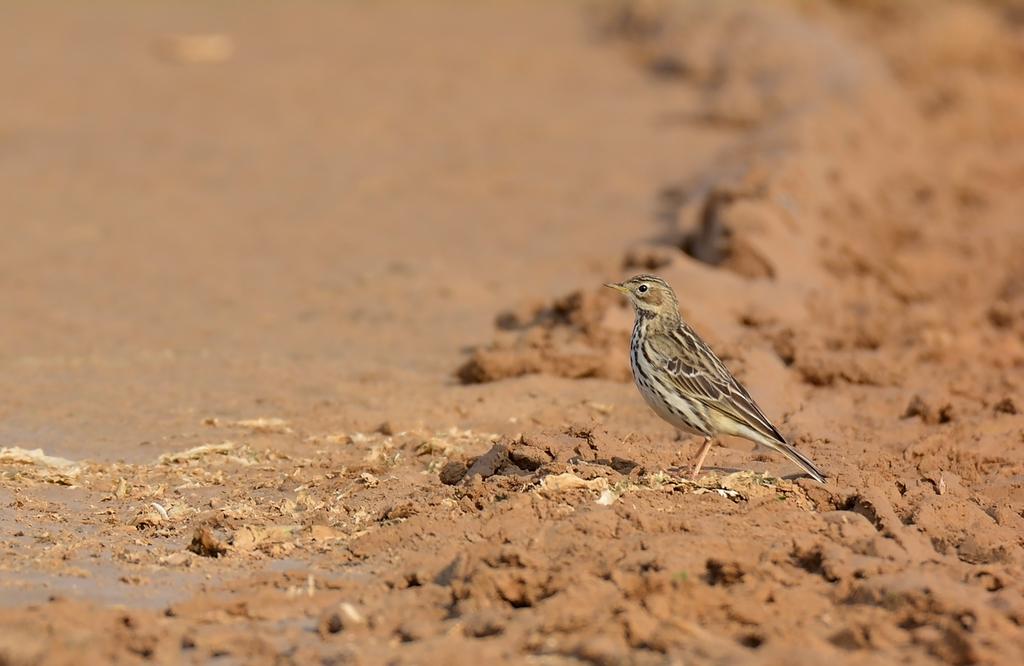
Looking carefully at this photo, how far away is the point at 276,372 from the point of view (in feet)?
33.4

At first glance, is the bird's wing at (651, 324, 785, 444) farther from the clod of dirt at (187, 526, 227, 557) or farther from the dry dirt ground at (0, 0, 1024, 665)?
the clod of dirt at (187, 526, 227, 557)

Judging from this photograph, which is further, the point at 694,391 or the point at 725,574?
the point at 694,391

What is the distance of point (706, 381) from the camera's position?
24.6 feet

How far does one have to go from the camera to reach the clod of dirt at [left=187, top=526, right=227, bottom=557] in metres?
6.65

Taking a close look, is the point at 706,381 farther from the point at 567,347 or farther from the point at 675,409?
the point at 567,347

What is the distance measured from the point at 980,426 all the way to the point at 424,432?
3151 mm

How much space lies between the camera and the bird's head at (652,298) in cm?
808

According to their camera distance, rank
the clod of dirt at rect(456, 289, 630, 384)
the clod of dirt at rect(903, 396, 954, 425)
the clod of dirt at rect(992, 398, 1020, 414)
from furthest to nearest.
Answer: the clod of dirt at rect(456, 289, 630, 384) < the clod of dirt at rect(992, 398, 1020, 414) < the clod of dirt at rect(903, 396, 954, 425)

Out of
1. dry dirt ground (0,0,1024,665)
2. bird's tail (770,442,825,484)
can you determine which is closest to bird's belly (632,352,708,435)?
dry dirt ground (0,0,1024,665)

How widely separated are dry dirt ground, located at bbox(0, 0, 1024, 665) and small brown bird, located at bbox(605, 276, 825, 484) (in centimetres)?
25

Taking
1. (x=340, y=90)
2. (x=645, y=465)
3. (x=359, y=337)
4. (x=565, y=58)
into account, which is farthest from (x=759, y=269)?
(x=565, y=58)

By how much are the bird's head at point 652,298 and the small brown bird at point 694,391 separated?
0.07 meters

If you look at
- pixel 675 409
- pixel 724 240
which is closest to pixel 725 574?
pixel 675 409

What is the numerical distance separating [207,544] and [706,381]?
8.06ft
